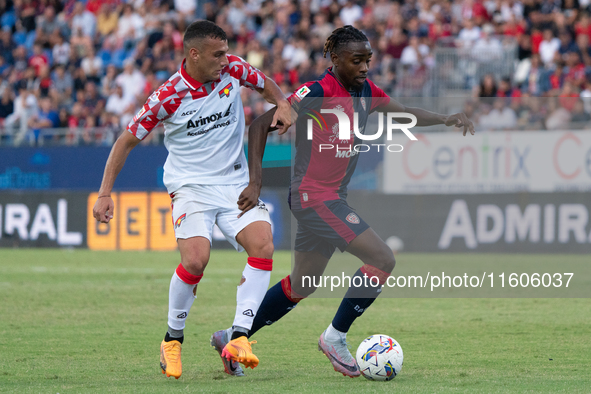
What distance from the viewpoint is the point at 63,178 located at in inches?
639

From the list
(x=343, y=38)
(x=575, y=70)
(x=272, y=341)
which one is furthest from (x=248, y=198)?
(x=575, y=70)

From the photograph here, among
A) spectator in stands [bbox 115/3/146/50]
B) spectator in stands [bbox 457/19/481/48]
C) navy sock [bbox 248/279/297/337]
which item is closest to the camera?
navy sock [bbox 248/279/297/337]

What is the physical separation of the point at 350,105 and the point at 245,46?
13911 mm

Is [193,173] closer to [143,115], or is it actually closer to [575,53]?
[143,115]

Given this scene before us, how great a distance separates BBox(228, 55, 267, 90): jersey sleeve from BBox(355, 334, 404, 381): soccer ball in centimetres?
182

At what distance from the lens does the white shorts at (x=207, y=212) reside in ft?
16.8

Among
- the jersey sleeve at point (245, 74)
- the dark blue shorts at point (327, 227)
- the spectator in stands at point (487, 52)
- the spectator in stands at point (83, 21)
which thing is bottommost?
the dark blue shorts at point (327, 227)

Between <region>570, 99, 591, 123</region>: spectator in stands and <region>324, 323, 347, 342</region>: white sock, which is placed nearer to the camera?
<region>324, 323, 347, 342</region>: white sock

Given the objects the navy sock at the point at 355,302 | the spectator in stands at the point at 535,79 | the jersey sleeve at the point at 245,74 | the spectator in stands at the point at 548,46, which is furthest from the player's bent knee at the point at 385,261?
the spectator in stands at the point at 548,46

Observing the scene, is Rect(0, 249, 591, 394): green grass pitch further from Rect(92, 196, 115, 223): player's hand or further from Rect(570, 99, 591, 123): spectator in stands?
Rect(570, 99, 591, 123): spectator in stands

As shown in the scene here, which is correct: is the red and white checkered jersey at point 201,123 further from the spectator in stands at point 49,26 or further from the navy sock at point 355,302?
the spectator in stands at point 49,26

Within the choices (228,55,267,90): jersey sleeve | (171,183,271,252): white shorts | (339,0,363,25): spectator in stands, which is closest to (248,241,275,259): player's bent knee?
(171,183,271,252): white shorts

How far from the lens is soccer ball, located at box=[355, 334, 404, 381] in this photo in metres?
4.94

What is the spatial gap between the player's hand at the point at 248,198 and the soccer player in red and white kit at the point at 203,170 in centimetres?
2
